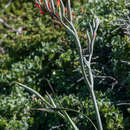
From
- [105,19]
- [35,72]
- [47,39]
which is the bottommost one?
[35,72]

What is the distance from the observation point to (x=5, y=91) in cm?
348

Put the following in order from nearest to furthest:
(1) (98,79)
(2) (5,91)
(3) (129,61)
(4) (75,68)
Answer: (3) (129,61), (1) (98,79), (4) (75,68), (2) (5,91)

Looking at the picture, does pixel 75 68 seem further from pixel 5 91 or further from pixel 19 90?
pixel 5 91

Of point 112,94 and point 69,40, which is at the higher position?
point 69,40

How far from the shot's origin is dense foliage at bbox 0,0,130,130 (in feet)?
8.94

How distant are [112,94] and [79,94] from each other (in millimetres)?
370

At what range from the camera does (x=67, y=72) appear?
10.8 feet

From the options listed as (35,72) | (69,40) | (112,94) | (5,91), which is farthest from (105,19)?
(5,91)

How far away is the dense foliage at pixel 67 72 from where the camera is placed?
2.72m

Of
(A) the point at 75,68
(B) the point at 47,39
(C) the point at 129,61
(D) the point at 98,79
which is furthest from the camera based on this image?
(B) the point at 47,39

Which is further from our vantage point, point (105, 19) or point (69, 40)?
point (69, 40)

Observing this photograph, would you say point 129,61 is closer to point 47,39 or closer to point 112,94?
point 112,94

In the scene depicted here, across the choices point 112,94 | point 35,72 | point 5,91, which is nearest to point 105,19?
point 112,94

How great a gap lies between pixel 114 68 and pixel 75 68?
55cm
